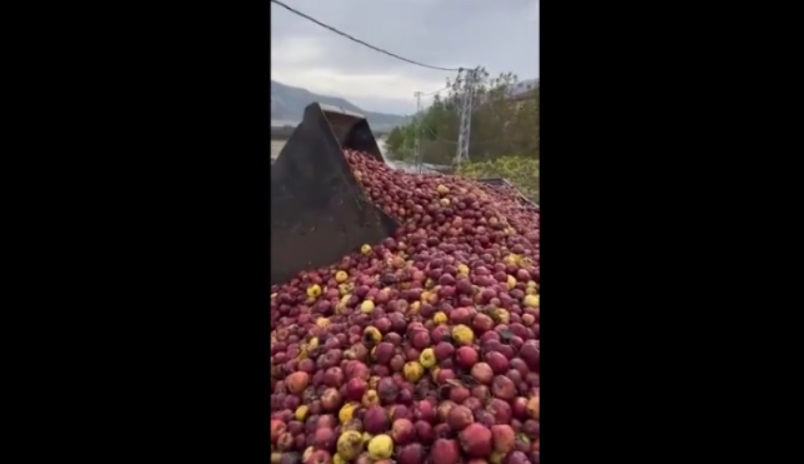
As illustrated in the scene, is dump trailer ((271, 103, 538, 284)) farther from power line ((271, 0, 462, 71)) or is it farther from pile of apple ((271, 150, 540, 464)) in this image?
power line ((271, 0, 462, 71))

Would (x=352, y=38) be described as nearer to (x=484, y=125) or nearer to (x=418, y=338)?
(x=484, y=125)

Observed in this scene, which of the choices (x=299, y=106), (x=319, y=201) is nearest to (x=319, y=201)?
(x=319, y=201)

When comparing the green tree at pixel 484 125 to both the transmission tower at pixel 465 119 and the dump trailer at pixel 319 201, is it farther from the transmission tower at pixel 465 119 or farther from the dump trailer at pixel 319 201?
the dump trailer at pixel 319 201

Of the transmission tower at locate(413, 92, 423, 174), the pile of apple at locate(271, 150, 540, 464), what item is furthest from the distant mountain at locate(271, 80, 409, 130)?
the pile of apple at locate(271, 150, 540, 464)

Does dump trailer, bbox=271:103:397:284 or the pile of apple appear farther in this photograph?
dump trailer, bbox=271:103:397:284

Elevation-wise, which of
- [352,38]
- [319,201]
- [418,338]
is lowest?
[418,338]

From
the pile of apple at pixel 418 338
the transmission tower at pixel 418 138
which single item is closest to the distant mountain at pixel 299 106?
the transmission tower at pixel 418 138
